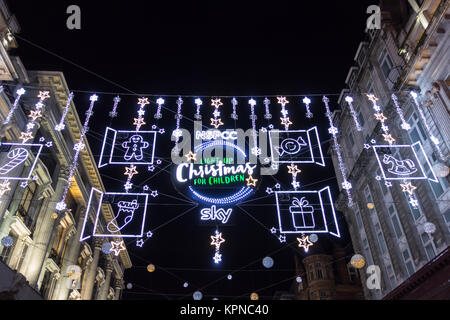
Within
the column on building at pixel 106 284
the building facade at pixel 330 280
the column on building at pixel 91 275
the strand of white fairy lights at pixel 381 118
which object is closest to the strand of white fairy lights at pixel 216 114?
the strand of white fairy lights at pixel 381 118

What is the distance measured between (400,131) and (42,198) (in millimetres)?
25989

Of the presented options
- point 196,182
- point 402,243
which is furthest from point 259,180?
point 402,243

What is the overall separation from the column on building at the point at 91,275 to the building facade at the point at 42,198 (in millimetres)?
103

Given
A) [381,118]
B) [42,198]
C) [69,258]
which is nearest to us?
[381,118]

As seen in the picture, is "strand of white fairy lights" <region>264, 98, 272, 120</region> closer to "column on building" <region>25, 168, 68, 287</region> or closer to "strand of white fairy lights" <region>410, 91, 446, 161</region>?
"strand of white fairy lights" <region>410, 91, 446, 161</region>

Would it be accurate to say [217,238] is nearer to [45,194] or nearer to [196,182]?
[196,182]

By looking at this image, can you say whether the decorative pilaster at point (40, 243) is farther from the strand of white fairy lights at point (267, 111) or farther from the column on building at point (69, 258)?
the strand of white fairy lights at point (267, 111)

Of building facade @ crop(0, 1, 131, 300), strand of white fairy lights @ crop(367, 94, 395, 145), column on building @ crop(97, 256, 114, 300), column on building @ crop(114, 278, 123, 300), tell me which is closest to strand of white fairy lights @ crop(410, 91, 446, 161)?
strand of white fairy lights @ crop(367, 94, 395, 145)

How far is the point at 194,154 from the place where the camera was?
46.7 ft

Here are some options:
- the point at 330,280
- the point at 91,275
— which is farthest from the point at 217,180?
the point at 330,280

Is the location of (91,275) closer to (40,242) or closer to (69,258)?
(69,258)

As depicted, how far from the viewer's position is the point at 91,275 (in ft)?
119

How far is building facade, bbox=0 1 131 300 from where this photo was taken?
1906 cm
